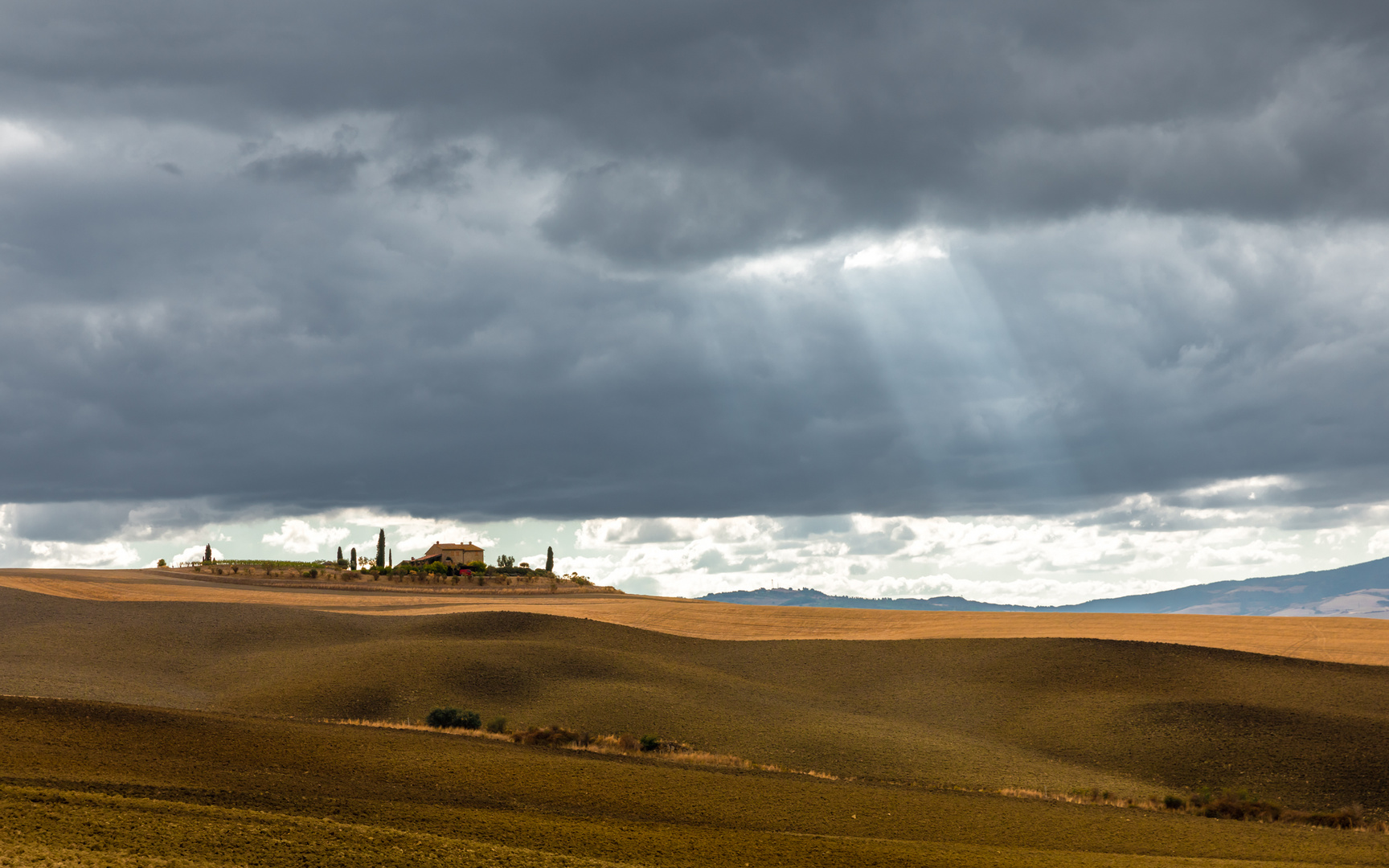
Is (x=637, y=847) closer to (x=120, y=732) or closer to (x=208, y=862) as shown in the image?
(x=208, y=862)

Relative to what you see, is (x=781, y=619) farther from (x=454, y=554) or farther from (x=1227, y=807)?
(x=454, y=554)

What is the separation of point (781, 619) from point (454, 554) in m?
85.5

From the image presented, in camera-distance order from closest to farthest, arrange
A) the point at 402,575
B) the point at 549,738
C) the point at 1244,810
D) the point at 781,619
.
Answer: the point at 1244,810 → the point at 549,738 → the point at 781,619 → the point at 402,575

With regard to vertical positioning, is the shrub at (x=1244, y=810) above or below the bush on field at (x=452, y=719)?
below

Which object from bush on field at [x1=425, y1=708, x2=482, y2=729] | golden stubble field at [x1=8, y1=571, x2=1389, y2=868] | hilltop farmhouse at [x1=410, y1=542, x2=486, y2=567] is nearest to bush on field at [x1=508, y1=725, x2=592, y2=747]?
golden stubble field at [x1=8, y1=571, x2=1389, y2=868]

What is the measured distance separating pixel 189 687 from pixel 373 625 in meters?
19.6

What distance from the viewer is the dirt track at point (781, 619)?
5838 cm

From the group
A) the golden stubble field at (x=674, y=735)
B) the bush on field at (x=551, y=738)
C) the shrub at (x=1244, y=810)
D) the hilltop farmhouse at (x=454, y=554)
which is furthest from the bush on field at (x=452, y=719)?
the hilltop farmhouse at (x=454, y=554)

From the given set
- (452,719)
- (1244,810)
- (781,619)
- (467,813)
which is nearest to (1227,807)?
(1244,810)

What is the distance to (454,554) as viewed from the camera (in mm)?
149250

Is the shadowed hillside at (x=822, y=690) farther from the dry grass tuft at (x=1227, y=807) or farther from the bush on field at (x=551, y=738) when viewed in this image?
the bush on field at (x=551, y=738)

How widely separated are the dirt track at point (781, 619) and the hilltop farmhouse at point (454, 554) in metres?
49.1

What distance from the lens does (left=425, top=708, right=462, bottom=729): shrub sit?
39000 mm

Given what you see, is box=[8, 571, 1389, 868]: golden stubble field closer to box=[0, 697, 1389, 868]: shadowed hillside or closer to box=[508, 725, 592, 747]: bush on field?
box=[0, 697, 1389, 868]: shadowed hillside
